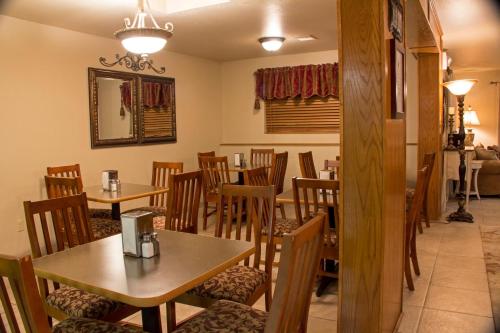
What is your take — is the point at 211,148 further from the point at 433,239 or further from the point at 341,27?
the point at 341,27

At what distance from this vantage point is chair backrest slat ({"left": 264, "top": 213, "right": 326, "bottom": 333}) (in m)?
1.30

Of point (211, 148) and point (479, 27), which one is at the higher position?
point (479, 27)

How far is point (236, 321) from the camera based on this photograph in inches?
69.2

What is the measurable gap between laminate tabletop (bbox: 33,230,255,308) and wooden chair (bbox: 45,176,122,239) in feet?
4.16

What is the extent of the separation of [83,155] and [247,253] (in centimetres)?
334

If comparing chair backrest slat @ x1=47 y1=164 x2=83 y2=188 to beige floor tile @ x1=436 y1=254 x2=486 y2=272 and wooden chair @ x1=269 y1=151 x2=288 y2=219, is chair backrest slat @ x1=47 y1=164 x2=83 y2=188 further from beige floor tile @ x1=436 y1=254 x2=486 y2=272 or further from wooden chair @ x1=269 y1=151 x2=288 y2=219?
beige floor tile @ x1=436 y1=254 x2=486 y2=272

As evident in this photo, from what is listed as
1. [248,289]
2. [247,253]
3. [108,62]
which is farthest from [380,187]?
[108,62]

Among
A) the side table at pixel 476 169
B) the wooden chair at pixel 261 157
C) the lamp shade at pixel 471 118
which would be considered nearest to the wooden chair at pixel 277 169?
the wooden chair at pixel 261 157

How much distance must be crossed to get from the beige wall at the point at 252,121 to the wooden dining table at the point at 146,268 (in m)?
4.44

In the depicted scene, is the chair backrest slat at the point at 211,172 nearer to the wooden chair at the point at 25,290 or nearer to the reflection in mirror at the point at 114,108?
the reflection in mirror at the point at 114,108

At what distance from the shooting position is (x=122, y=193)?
371 centimetres

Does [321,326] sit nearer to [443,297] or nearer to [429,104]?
[443,297]

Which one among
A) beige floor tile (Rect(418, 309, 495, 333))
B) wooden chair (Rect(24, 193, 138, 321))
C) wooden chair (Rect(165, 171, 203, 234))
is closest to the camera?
wooden chair (Rect(24, 193, 138, 321))

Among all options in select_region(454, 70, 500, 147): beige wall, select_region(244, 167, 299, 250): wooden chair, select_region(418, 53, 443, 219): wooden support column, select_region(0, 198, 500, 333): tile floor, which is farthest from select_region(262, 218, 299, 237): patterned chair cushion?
select_region(454, 70, 500, 147): beige wall
